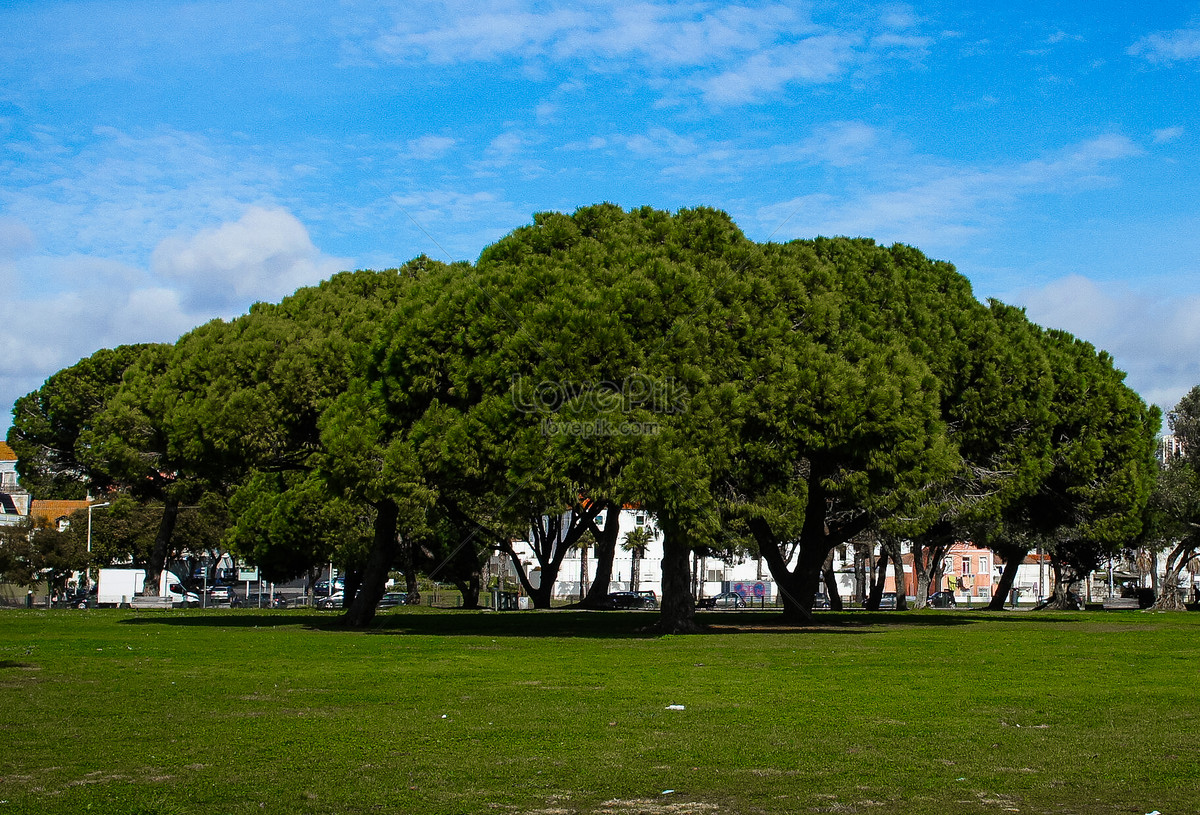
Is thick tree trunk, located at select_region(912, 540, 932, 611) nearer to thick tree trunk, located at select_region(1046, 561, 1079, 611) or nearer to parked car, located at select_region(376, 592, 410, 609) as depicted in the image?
thick tree trunk, located at select_region(1046, 561, 1079, 611)

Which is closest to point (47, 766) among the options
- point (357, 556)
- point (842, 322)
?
point (842, 322)

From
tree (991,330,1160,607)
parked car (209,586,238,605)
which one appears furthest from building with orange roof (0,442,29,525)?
tree (991,330,1160,607)

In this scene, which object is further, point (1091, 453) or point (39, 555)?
point (39, 555)

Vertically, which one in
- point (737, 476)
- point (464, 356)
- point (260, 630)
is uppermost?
point (464, 356)

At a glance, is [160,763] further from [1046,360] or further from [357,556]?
[357,556]

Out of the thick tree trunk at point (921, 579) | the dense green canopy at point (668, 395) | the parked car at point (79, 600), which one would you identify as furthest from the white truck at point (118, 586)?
the thick tree trunk at point (921, 579)

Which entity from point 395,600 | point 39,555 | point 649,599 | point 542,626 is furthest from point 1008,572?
point 39,555

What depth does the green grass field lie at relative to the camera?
25.6ft

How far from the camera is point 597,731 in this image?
1077 centimetres

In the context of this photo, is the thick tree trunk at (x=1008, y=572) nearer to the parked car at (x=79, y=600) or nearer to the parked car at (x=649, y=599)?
the parked car at (x=649, y=599)

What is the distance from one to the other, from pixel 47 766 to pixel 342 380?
2496cm

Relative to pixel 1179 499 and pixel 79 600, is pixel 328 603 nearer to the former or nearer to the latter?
pixel 79 600

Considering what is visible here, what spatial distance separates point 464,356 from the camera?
26.7 meters

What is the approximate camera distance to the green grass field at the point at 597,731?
25.6 ft
